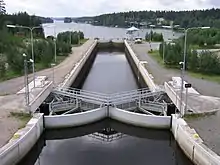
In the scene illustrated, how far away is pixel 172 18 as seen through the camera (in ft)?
444

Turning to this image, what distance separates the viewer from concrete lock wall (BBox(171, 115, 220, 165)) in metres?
14.8

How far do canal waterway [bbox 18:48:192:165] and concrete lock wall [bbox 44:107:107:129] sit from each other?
334 mm

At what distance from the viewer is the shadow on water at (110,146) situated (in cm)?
1771

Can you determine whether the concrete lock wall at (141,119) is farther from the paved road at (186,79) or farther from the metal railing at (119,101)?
the paved road at (186,79)

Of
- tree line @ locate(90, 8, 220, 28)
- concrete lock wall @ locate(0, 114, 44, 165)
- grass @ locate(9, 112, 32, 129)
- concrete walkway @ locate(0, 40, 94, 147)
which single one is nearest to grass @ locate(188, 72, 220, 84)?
concrete walkway @ locate(0, 40, 94, 147)

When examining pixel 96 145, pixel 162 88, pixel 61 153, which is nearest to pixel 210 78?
pixel 162 88

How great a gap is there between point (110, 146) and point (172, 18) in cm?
12225

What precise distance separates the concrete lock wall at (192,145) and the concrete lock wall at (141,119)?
2.88 ft

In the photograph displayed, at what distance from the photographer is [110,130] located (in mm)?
22062

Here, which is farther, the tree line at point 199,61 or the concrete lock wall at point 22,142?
the tree line at point 199,61

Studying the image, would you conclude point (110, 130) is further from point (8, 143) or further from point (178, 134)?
point (8, 143)

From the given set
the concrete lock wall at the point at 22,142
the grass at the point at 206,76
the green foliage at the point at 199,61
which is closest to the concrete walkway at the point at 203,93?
the grass at the point at 206,76

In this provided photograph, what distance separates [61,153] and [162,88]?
1135cm

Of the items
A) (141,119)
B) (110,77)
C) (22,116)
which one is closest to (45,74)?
(110,77)
